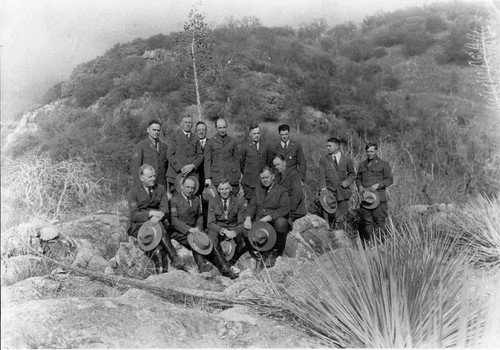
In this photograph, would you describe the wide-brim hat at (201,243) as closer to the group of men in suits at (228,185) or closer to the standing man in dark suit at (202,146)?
the group of men in suits at (228,185)

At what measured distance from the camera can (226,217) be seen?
255 inches

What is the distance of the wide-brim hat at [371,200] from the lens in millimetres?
7867

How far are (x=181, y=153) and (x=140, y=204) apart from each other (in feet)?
4.43

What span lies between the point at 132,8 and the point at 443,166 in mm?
9606

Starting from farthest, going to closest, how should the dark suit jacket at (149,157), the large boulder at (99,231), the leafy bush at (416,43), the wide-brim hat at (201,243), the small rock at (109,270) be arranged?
the leafy bush at (416,43) < the large boulder at (99,231) < the dark suit jacket at (149,157) < the wide-brim hat at (201,243) < the small rock at (109,270)

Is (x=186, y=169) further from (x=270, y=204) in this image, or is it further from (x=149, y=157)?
(x=270, y=204)

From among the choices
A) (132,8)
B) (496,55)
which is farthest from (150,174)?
(496,55)

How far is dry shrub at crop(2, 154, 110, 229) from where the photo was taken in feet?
25.1

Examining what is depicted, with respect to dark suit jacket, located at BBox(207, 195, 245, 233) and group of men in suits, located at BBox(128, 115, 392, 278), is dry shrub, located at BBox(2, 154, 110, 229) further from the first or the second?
dark suit jacket, located at BBox(207, 195, 245, 233)

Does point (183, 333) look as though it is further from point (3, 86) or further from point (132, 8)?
point (132, 8)

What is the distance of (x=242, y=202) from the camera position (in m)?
6.64

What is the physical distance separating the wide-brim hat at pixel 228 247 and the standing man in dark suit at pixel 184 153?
55.0 inches

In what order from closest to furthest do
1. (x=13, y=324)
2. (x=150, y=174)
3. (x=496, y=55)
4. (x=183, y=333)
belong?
(x=13, y=324), (x=183, y=333), (x=150, y=174), (x=496, y=55)

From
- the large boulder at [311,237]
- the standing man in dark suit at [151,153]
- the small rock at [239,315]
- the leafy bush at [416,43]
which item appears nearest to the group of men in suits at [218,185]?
the standing man in dark suit at [151,153]
